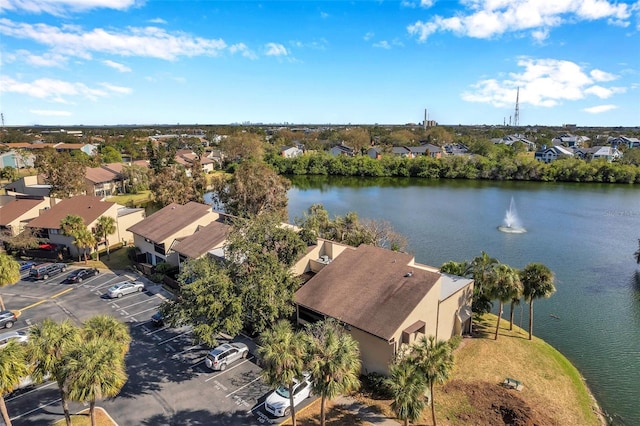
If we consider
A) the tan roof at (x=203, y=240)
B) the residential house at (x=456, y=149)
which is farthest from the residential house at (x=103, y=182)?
the residential house at (x=456, y=149)

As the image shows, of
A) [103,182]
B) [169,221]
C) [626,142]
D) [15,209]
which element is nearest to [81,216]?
[169,221]

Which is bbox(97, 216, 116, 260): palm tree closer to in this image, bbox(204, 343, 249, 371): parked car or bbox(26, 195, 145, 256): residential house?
bbox(26, 195, 145, 256): residential house

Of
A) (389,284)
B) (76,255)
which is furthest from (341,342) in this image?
(76,255)

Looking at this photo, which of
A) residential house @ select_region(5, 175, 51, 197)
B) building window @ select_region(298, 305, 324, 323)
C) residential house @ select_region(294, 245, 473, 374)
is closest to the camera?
residential house @ select_region(294, 245, 473, 374)

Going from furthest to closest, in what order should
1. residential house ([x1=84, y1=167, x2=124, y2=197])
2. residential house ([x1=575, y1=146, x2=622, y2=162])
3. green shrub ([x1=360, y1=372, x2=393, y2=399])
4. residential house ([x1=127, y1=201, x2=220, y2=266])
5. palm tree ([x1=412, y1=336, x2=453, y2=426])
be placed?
residential house ([x1=575, y1=146, x2=622, y2=162])
residential house ([x1=84, y1=167, x2=124, y2=197])
residential house ([x1=127, y1=201, x2=220, y2=266])
green shrub ([x1=360, y1=372, x2=393, y2=399])
palm tree ([x1=412, y1=336, x2=453, y2=426])

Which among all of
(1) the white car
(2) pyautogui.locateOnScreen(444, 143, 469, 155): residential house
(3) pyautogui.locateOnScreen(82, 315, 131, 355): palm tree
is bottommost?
(1) the white car

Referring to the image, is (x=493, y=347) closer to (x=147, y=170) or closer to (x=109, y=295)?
(x=109, y=295)

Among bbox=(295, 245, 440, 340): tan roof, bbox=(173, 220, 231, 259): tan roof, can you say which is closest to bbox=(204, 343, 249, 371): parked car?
bbox=(295, 245, 440, 340): tan roof

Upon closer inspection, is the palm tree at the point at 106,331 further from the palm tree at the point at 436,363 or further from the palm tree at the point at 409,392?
the palm tree at the point at 436,363
